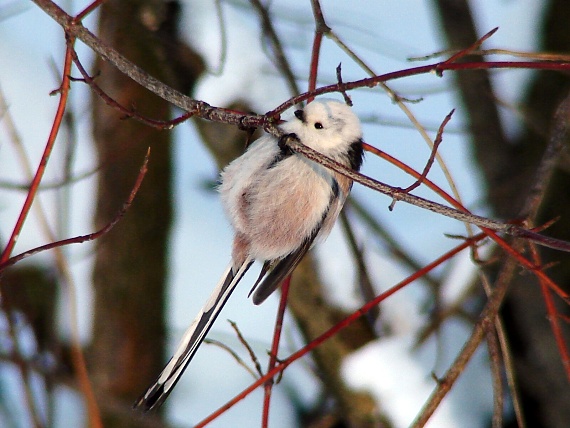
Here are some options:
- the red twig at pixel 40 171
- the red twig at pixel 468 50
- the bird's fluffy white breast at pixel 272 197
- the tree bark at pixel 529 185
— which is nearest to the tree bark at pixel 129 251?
the bird's fluffy white breast at pixel 272 197

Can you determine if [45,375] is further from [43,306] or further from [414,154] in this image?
[414,154]

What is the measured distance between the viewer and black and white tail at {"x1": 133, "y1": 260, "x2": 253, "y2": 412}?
58.0 inches

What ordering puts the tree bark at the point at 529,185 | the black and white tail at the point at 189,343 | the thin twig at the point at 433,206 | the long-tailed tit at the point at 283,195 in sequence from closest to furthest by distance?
the thin twig at the point at 433,206 < the black and white tail at the point at 189,343 < the long-tailed tit at the point at 283,195 < the tree bark at the point at 529,185

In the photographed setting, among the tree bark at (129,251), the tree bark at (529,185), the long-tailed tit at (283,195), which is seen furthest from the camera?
the tree bark at (129,251)

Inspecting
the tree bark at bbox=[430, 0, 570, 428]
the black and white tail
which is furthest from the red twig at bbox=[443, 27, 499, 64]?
the tree bark at bbox=[430, 0, 570, 428]

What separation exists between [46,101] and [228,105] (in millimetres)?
1333

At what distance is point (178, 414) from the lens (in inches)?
130

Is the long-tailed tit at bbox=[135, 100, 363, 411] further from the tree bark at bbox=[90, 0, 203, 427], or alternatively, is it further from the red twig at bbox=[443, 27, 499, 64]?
the tree bark at bbox=[90, 0, 203, 427]

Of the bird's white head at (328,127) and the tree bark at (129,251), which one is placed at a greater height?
the tree bark at (129,251)

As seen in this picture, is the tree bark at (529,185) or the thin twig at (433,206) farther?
the tree bark at (529,185)

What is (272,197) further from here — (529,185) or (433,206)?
(529,185)

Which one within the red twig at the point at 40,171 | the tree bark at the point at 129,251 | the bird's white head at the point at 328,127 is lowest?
the red twig at the point at 40,171

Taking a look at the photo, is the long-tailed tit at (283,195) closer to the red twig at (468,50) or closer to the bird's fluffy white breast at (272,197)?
the bird's fluffy white breast at (272,197)

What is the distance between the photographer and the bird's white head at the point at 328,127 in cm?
163
